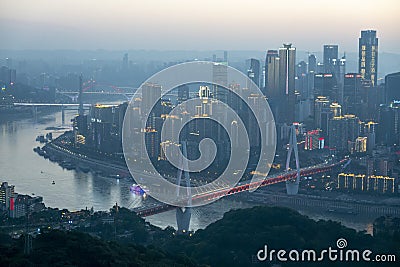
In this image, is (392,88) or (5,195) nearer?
(5,195)

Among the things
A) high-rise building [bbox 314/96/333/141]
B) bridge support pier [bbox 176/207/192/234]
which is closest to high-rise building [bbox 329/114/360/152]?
high-rise building [bbox 314/96/333/141]

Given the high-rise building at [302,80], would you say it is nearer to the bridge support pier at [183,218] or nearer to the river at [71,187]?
the river at [71,187]

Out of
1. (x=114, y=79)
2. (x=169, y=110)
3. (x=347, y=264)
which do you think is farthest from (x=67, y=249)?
(x=114, y=79)

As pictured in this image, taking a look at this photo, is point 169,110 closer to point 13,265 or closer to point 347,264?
point 347,264
